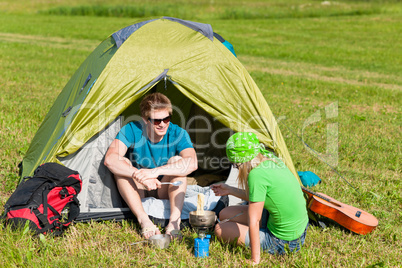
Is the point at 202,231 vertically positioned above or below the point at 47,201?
below

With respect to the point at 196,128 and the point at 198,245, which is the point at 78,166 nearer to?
the point at 198,245

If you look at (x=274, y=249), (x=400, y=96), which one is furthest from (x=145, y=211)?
(x=400, y=96)

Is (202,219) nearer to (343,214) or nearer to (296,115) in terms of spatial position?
(343,214)

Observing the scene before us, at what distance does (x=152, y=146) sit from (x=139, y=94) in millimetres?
515

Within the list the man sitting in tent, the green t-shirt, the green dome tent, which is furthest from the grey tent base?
Result: the green t-shirt

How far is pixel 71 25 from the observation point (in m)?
23.1

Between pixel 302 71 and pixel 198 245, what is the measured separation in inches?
409

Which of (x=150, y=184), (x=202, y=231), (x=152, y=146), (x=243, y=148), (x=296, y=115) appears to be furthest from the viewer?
(x=296, y=115)

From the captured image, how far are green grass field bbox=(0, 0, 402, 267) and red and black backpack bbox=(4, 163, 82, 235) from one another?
11 cm

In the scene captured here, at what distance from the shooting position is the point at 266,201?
126 inches

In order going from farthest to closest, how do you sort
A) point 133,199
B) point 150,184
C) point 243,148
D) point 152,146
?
point 152,146 < point 133,199 < point 150,184 < point 243,148

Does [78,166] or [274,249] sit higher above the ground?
[78,166]

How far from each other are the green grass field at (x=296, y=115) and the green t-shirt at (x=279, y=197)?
0.24 metres

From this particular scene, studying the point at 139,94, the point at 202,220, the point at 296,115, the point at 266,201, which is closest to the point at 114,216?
the point at 202,220
